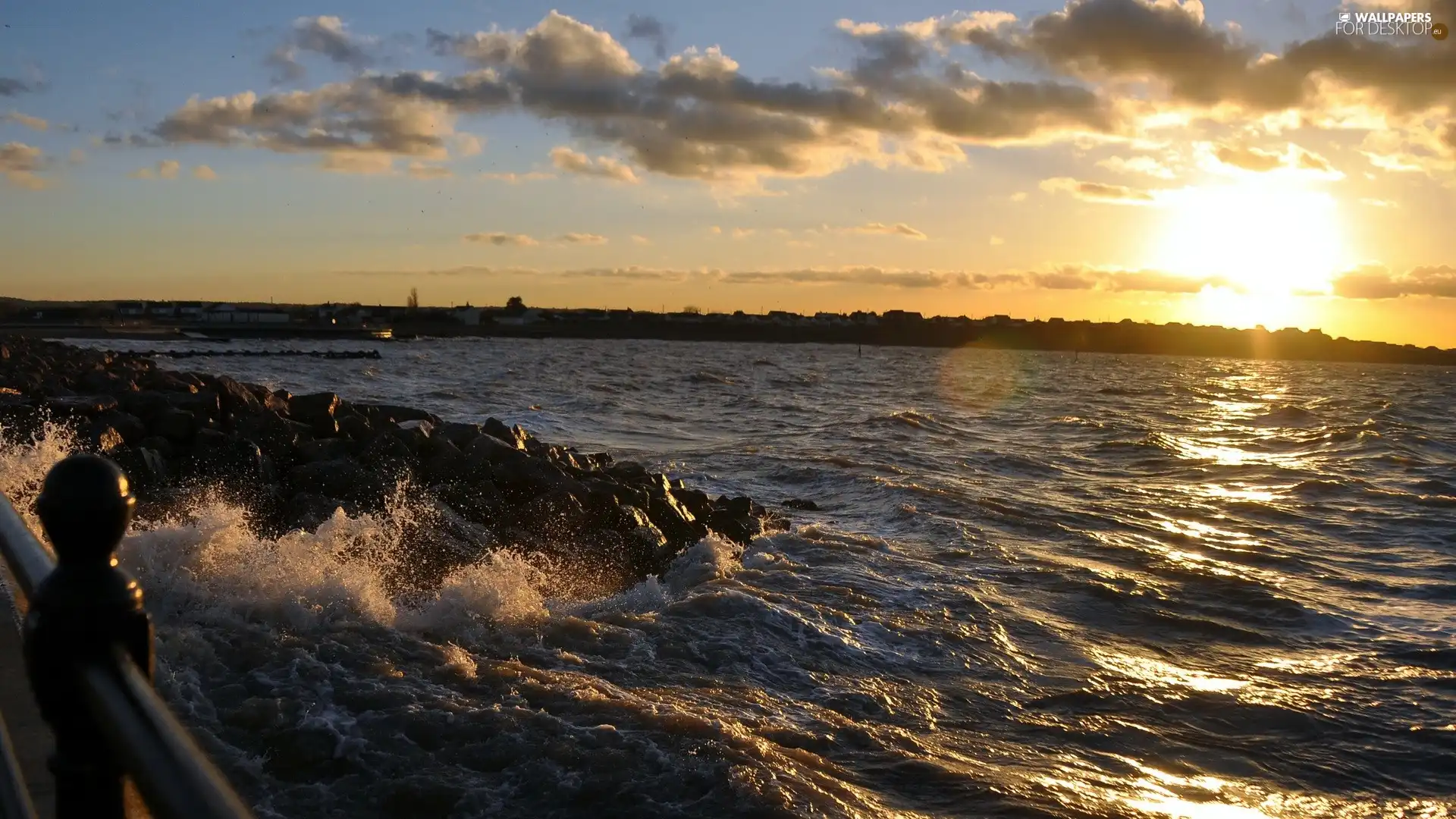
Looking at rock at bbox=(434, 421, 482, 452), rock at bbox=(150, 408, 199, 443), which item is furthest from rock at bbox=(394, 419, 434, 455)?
rock at bbox=(150, 408, 199, 443)

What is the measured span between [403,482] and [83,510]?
994 cm

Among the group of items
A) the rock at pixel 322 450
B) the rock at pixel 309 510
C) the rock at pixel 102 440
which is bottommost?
the rock at pixel 309 510

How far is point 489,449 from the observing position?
12.6 meters

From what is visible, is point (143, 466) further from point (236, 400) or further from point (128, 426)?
point (236, 400)

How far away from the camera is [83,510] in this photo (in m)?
1.31

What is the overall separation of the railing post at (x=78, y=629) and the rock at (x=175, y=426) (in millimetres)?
11677

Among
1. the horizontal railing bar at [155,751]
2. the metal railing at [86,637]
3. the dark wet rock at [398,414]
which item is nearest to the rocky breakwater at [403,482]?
the dark wet rock at [398,414]

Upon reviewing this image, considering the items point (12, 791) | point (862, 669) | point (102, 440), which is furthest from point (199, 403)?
point (12, 791)

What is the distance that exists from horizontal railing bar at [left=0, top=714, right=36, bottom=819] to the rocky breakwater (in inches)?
267

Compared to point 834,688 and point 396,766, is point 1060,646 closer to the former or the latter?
point 834,688

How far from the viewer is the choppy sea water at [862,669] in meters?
5.59

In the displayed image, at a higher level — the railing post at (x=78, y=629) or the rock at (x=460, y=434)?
the railing post at (x=78, y=629)

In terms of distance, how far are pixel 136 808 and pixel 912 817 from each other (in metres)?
4.50

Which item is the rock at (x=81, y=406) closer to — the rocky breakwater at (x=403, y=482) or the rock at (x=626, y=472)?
the rocky breakwater at (x=403, y=482)
